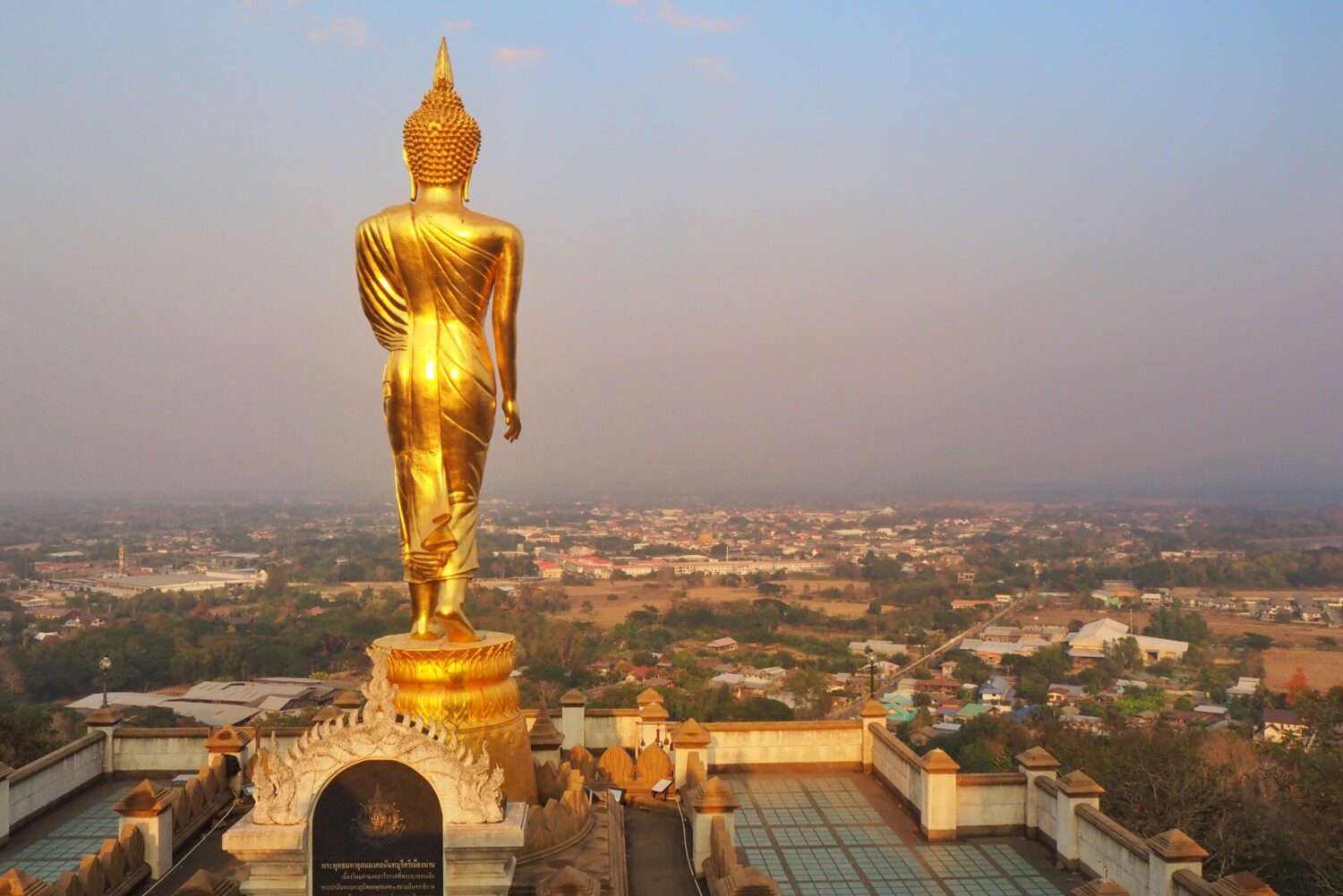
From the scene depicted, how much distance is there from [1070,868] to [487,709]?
5435 millimetres

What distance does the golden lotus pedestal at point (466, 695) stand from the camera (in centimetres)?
825

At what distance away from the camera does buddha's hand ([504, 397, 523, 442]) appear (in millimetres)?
9320

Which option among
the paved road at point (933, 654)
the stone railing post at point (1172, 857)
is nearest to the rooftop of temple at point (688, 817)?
the stone railing post at point (1172, 857)

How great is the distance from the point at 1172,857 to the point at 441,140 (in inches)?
310

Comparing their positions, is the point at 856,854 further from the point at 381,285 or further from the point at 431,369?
the point at 381,285

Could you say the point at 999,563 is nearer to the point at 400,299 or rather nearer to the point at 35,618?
the point at 35,618

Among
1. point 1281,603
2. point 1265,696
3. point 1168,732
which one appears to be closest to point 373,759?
point 1168,732

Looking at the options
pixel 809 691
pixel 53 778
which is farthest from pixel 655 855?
pixel 809 691

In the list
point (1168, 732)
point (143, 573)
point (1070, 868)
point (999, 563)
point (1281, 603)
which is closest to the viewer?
point (1070, 868)

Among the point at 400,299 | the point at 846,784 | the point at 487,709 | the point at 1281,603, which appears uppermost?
the point at 400,299

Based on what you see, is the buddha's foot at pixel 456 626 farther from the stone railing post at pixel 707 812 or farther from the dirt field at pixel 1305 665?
the dirt field at pixel 1305 665

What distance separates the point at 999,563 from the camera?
9131 cm

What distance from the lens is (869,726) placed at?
493 inches

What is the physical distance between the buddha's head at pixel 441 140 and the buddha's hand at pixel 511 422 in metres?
1.95
